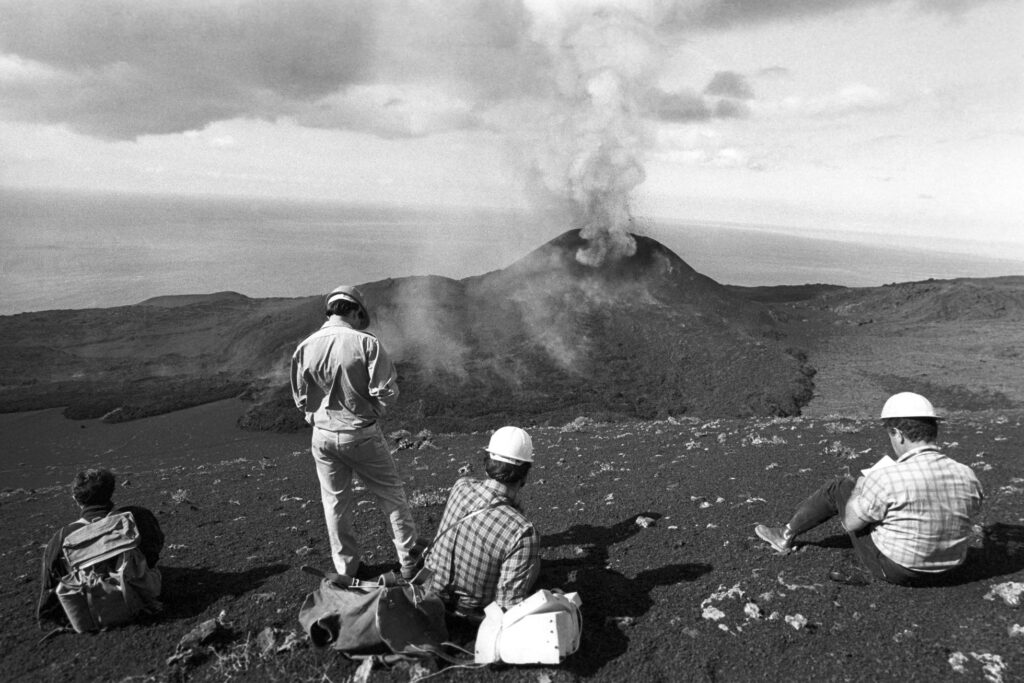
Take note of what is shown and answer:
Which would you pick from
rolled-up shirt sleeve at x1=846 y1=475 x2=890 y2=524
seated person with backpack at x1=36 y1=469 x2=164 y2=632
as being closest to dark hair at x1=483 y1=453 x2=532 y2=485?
rolled-up shirt sleeve at x1=846 y1=475 x2=890 y2=524

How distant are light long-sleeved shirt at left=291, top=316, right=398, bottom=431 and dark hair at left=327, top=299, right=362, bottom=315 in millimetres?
74

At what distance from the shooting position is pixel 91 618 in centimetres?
489

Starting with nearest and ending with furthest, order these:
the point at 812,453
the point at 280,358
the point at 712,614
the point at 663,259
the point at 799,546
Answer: the point at 712,614
the point at 799,546
the point at 812,453
the point at 280,358
the point at 663,259

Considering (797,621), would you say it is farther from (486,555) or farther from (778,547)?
(486,555)

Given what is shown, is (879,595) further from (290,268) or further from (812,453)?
(290,268)

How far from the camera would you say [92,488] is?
505 cm

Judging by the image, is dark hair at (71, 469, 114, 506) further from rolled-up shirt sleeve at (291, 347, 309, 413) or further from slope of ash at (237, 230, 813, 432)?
slope of ash at (237, 230, 813, 432)

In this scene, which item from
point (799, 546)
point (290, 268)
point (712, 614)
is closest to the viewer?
point (712, 614)

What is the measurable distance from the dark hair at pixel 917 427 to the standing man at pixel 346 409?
4.16 metres

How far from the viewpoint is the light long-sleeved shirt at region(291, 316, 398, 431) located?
5168 millimetres

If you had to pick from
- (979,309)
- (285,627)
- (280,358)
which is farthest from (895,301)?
(285,627)

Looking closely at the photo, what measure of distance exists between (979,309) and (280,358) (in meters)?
53.8

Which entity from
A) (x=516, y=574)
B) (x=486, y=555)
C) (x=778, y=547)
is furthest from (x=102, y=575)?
(x=778, y=547)

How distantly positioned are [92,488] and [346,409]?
2.23m
